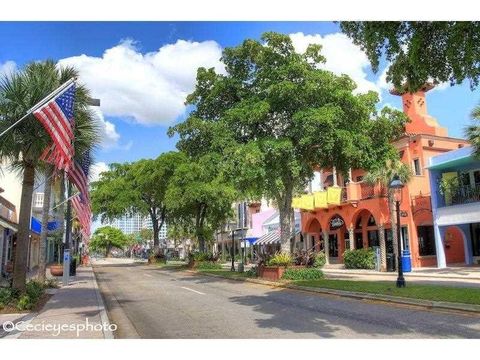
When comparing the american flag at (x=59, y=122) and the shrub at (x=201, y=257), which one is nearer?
the american flag at (x=59, y=122)

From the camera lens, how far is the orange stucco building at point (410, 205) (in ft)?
106

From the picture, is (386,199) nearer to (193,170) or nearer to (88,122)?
(193,170)

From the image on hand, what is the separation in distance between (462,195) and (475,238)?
379 cm

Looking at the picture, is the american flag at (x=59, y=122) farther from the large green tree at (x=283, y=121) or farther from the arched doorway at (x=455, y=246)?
the arched doorway at (x=455, y=246)

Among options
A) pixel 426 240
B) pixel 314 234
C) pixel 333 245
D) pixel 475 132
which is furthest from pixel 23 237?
pixel 314 234

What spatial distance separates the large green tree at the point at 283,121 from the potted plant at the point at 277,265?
956 millimetres

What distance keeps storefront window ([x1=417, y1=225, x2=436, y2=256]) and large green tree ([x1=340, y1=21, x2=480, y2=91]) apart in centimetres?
2233

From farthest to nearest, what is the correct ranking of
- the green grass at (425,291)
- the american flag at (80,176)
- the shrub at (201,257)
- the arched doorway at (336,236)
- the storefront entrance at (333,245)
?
the storefront entrance at (333,245), the shrub at (201,257), the arched doorway at (336,236), the american flag at (80,176), the green grass at (425,291)

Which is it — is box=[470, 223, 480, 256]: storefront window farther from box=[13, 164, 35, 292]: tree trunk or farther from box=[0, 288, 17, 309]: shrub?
box=[0, 288, 17, 309]: shrub

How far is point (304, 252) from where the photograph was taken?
24766mm

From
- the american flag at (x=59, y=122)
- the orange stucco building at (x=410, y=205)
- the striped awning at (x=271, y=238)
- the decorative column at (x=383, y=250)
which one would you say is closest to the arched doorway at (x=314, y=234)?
the striped awning at (x=271, y=238)

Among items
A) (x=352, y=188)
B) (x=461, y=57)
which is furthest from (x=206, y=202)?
(x=461, y=57)

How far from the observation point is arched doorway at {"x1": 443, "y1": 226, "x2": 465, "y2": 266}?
3312 centimetres

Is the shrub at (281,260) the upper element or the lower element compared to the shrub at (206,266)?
upper
